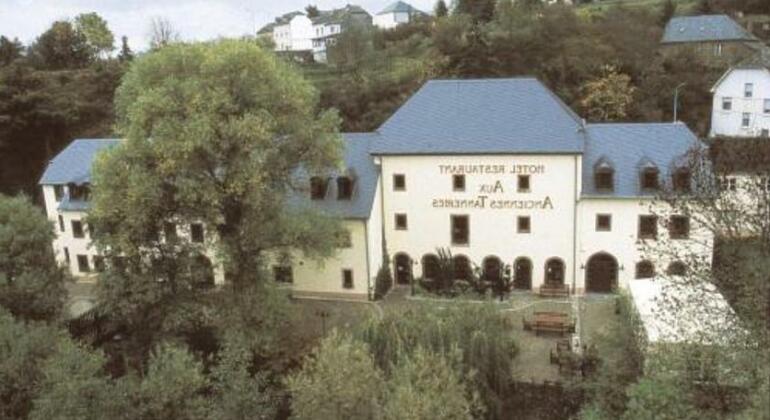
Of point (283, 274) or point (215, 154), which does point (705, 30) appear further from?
point (215, 154)

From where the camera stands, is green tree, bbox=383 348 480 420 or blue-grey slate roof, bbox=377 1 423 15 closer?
green tree, bbox=383 348 480 420

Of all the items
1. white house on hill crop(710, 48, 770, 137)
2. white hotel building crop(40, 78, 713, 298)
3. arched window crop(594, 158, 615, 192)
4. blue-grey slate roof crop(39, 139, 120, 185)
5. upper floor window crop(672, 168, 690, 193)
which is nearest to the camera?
upper floor window crop(672, 168, 690, 193)

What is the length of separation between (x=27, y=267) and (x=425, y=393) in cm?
1899

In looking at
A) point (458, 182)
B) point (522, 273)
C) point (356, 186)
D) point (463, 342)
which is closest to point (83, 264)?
point (356, 186)

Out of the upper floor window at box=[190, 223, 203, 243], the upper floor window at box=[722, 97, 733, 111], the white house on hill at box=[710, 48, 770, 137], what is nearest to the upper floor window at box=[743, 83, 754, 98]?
the white house on hill at box=[710, 48, 770, 137]

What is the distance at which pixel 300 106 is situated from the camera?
96.9 ft

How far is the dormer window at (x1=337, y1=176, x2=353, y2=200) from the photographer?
37.4 m

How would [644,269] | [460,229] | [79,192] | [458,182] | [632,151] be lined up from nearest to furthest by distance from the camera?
[632,151] < [644,269] < [458,182] < [460,229] < [79,192]

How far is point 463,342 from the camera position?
24.7 metres

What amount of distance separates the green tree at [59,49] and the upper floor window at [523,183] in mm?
59933

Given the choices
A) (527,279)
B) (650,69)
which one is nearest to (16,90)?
(527,279)

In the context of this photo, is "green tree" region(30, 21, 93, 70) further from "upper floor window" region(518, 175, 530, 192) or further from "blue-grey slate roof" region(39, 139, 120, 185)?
"upper floor window" region(518, 175, 530, 192)

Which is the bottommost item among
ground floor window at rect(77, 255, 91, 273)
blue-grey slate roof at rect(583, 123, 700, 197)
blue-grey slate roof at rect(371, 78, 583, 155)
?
ground floor window at rect(77, 255, 91, 273)

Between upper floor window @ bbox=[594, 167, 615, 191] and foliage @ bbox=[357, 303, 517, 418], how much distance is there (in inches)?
501
